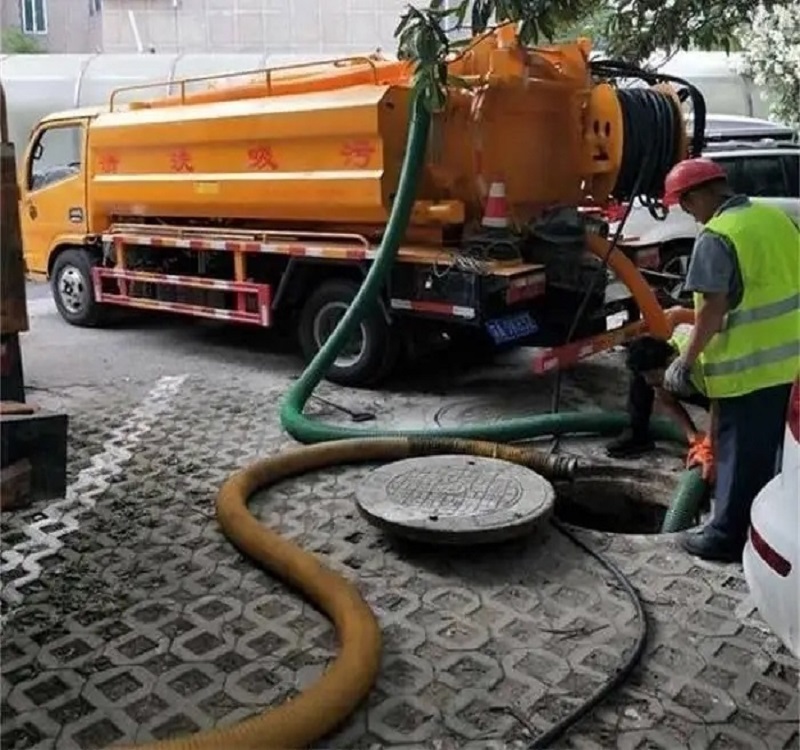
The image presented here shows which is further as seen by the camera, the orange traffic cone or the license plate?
the orange traffic cone

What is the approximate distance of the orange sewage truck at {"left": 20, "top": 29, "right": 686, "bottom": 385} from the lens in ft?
21.3

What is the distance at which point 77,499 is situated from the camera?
4.89 metres

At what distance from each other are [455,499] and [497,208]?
106 inches

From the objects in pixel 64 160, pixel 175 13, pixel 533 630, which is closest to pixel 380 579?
pixel 533 630

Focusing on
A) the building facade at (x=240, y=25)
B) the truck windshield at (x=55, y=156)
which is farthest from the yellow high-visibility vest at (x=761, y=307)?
the building facade at (x=240, y=25)

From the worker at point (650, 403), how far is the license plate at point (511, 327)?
1069mm

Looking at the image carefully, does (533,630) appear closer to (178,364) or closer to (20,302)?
(20,302)

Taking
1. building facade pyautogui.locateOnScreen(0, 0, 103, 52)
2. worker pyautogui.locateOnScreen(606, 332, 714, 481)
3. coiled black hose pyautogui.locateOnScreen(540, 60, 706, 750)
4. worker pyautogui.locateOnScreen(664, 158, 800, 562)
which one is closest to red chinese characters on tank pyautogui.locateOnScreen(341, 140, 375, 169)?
coiled black hose pyautogui.locateOnScreen(540, 60, 706, 750)

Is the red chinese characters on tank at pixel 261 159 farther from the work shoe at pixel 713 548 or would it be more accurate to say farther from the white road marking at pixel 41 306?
the work shoe at pixel 713 548

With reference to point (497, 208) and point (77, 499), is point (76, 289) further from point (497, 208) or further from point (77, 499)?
point (77, 499)

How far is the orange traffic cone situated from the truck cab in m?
4.34

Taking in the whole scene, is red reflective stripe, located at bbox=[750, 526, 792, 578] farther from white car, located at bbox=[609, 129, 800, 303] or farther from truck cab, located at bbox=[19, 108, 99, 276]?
truck cab, located at bbox=[19, 108, 99, 276]

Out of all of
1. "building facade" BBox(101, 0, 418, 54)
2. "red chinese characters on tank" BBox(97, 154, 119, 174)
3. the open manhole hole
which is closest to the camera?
the open manhole hole

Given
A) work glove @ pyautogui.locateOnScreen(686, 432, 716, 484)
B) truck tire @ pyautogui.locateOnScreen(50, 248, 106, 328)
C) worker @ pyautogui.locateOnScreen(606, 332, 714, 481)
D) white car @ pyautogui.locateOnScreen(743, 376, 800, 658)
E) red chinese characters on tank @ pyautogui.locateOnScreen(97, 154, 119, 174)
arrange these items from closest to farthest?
white car @ pyautogui.locateOnScreen(743, 376, 800, 658)
work glove @ pyautogui.locateOnScreen(686, 432, 716, 484)
worker @ pyautogui.locateOnScreen(606, 332, 714, 481)
red chinese characters on tank @ pyautogui.locateOnScreen(97, 154, 119, 174)
truck tire @ pyautogui.locateOnScreen(50, 248, 106, 328)
